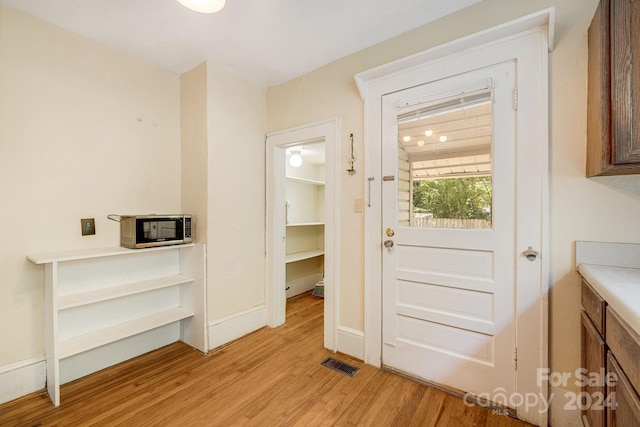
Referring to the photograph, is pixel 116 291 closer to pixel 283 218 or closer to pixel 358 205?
pixel 283 218

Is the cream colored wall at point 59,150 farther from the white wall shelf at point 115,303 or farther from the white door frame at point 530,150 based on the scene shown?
the white door frame at point 530,150

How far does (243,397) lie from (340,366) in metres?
0.75

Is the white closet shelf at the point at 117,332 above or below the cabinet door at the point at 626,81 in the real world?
below

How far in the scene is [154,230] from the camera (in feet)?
7.20

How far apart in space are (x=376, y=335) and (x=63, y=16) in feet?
10.4

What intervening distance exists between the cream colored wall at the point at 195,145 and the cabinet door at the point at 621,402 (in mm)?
2525

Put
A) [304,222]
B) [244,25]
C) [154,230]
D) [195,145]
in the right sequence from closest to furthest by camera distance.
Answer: [244,25]
[154,230]
[195,145]
[304,222]

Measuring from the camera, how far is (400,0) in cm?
171

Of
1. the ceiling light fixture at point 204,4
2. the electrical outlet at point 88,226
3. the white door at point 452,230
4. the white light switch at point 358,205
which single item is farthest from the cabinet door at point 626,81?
the electrical outlet at point 88,226

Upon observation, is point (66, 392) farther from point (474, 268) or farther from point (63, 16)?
point (474, 268)

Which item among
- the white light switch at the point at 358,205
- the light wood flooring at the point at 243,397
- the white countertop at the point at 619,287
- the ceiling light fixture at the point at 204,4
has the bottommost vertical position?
the light wood flooring at the point at 243,397

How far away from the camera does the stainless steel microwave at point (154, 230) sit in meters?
2.09

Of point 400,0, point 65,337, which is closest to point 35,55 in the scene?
point 65,337

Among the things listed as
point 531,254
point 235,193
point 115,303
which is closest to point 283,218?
point 235,193
